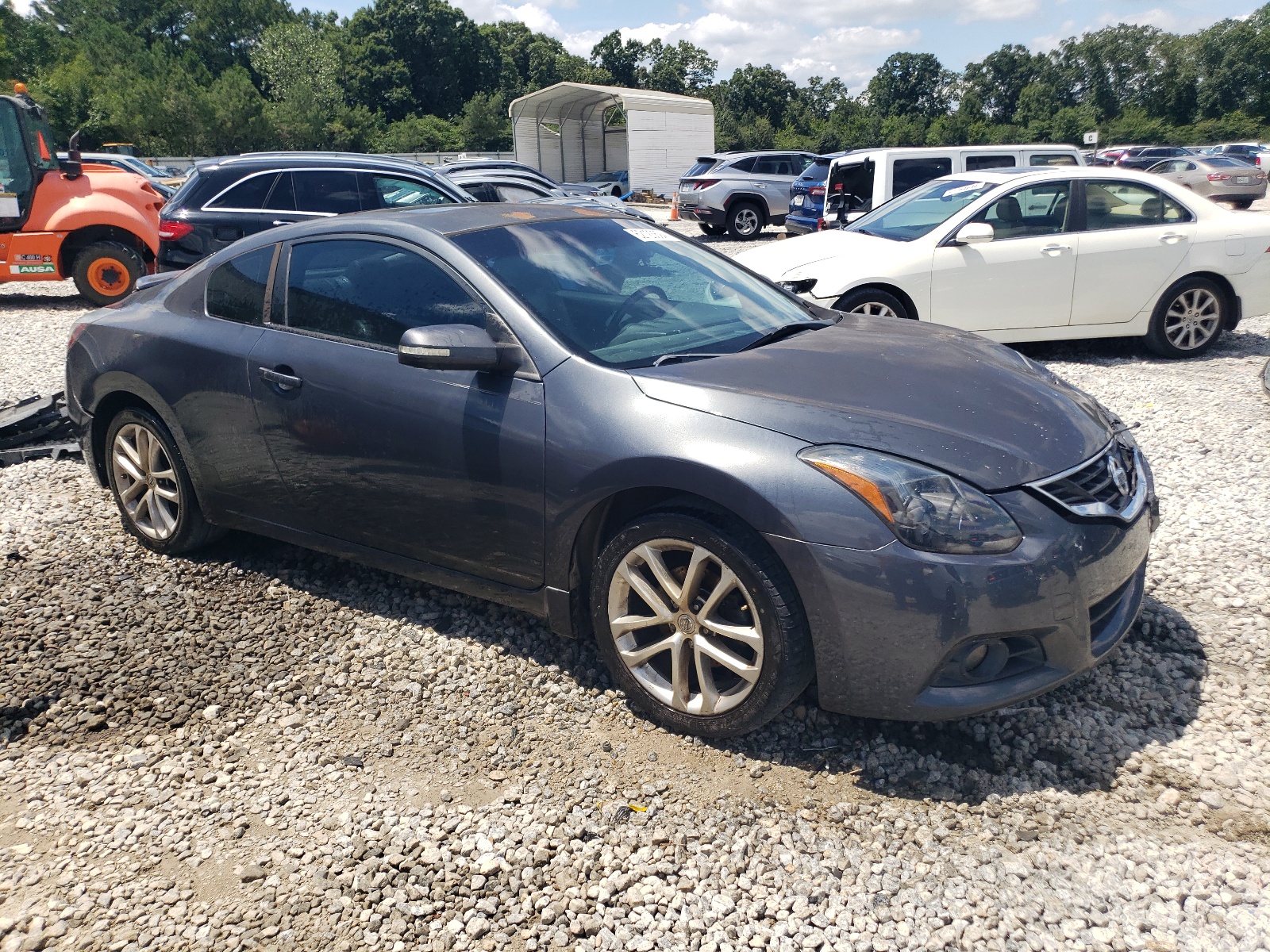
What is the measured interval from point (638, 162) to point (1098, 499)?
34.2 m

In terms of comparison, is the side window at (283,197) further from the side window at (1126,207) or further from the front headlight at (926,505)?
the front headlight at (926,505)

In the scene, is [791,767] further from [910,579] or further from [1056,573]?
[1056,573]

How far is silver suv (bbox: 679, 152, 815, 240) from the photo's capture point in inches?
837

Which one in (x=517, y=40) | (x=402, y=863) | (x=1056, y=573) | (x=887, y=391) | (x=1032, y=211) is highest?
(x=517, y=40)

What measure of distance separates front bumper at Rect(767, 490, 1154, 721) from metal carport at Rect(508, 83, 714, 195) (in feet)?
109

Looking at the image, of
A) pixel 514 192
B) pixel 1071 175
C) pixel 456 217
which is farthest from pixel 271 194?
pixel 1071 175

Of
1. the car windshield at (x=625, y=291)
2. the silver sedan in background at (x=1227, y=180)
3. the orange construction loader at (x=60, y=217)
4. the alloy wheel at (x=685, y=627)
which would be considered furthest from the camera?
the silver sedan in background at (x=1227, y=180)

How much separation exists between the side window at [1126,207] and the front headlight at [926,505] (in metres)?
6.23

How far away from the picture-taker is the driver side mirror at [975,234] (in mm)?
7664

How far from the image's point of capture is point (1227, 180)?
27281 mm

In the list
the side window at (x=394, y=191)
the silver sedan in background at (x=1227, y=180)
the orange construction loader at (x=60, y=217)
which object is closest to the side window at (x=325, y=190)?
the side window at (x=394, y=191)

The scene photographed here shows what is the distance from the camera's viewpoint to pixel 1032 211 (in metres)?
7.90

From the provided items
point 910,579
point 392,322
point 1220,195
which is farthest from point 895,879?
point 1220,195

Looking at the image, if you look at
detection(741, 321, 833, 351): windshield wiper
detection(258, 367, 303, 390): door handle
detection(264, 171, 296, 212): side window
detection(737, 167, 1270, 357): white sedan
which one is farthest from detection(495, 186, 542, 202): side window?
detection(741, 321, 833, 351): windshield wiper
